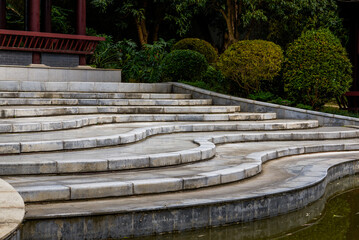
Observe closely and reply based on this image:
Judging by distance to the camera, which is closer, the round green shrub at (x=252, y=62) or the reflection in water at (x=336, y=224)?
the reflection in water at (x=336, y=224)

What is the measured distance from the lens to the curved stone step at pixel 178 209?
4.70 m

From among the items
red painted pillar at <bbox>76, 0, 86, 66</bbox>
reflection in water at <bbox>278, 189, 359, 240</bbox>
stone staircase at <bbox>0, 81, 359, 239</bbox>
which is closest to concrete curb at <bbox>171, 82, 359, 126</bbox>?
stone staircase at <bbox>0, 81, 359, 239</bbox>

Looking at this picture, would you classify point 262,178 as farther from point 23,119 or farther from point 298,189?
point 23,119

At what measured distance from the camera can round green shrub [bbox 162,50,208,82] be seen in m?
15.3

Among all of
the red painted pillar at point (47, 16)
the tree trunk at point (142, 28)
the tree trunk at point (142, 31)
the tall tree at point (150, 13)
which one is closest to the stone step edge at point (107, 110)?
the red painted pillar at point (47, 16)

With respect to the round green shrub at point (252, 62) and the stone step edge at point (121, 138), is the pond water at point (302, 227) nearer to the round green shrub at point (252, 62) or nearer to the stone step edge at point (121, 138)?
the stone step edge at point (121, 138)

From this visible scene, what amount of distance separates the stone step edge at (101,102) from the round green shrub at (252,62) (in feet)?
3.90

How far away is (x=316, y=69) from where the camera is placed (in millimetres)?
14070

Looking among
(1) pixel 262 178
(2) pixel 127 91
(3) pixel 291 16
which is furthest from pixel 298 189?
(3) pixel 291 16

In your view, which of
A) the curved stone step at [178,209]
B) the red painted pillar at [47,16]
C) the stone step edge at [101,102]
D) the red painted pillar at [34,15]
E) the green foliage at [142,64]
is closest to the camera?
the curved stone step at [178,209]

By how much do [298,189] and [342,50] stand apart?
9.17 metres

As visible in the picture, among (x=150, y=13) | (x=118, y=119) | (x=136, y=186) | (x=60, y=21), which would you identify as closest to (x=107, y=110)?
(x=118, y=119)

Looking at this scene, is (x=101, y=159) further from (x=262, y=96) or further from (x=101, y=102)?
(x=262, y=96)

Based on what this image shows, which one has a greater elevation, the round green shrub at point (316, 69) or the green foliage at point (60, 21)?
the green foliage at point (60, 21)
